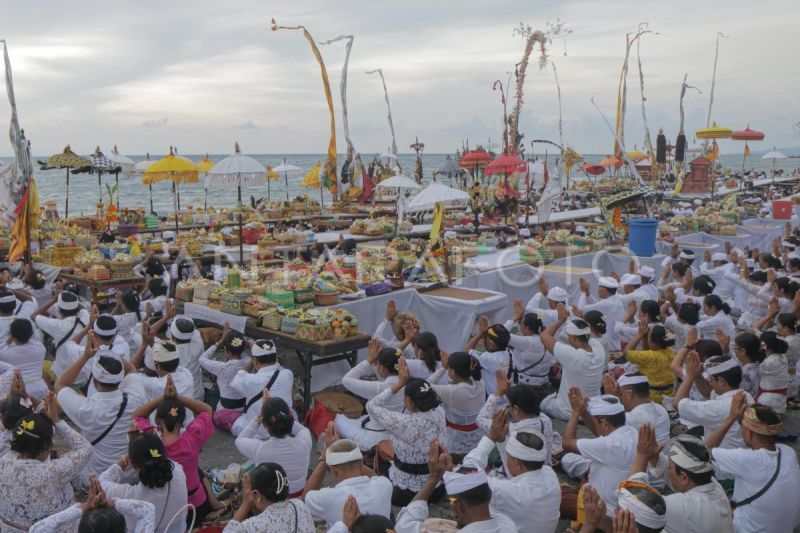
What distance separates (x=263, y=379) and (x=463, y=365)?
1.93 metres

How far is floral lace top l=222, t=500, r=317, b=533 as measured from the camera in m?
3.57

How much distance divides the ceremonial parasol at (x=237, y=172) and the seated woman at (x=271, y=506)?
8.79 m

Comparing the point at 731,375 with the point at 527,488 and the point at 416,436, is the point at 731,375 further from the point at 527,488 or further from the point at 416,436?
the point at 416,436

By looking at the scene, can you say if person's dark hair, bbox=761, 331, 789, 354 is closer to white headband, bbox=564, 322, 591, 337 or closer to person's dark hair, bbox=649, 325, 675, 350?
person's dark hair, bbox=649, 325, 675, 350

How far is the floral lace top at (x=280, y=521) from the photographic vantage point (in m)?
3.57

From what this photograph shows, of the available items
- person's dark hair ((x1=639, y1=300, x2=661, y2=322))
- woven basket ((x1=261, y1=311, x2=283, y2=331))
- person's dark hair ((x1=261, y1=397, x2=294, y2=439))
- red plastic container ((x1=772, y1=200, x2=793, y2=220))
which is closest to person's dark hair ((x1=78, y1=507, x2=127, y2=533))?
person's dark hair ((x1=261, y1=397, x2=294, y2=439))

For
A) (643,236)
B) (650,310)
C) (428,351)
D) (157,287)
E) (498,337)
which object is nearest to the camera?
(428,351)

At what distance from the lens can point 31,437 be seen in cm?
419

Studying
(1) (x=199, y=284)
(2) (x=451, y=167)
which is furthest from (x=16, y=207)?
(2) (x=451, y=167)

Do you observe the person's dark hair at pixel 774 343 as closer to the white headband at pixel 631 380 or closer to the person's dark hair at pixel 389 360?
the white headband at pixel 631 380

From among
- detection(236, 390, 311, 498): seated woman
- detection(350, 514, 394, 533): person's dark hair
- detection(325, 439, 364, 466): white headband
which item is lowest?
detection(236, 390, 311, 498): seated woman

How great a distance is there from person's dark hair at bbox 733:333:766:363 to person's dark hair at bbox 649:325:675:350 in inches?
26.3

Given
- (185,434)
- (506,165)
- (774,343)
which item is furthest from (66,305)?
(506,165)

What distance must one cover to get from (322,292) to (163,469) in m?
5.13
